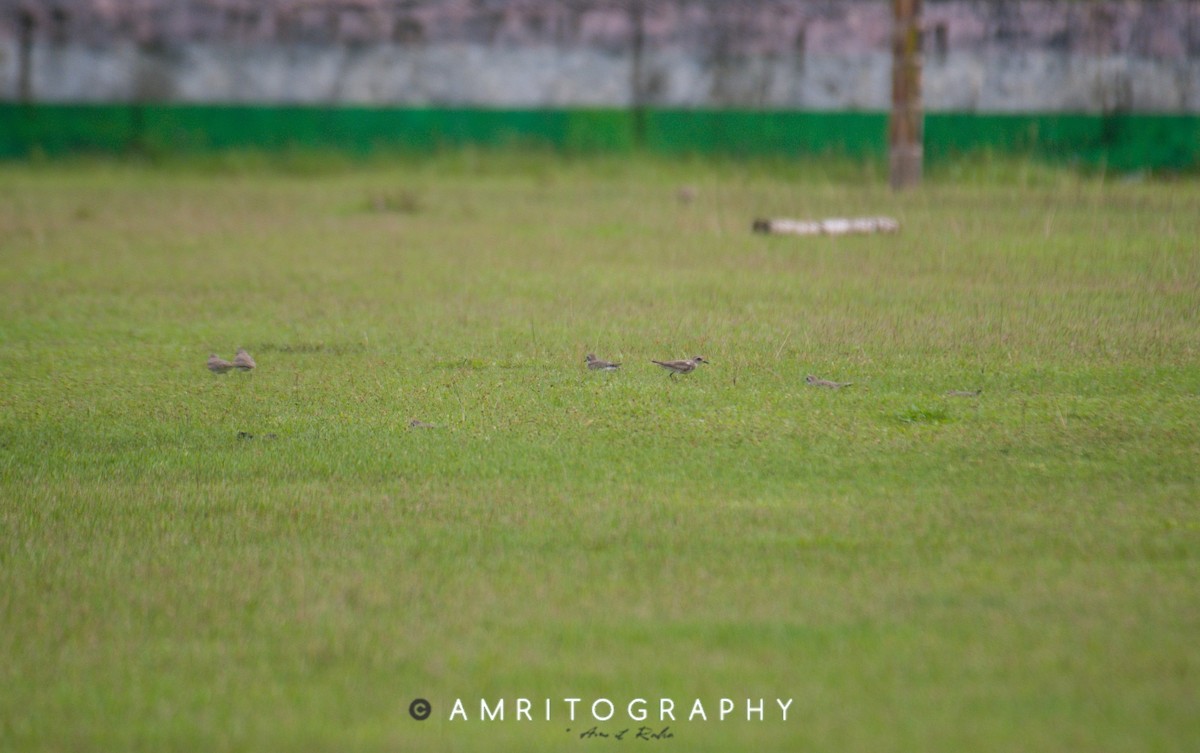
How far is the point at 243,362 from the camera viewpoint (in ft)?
16.8

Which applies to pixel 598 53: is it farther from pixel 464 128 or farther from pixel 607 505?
pixel 607 505

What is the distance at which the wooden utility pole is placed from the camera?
11.5 metres

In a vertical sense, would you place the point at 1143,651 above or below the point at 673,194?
above

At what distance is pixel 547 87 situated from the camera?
15.3 meters

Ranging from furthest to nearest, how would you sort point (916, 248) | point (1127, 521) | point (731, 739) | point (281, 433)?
1. point (916, 248)
2. point (281, 433)
3. point (1127, 521)
4. point (731, 739)

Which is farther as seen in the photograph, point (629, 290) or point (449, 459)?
point (629, 290)

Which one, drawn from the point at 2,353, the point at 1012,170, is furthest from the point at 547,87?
the point at 2,353

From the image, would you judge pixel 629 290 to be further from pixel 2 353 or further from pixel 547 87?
pixel 547 87

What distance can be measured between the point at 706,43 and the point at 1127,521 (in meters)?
12.5
